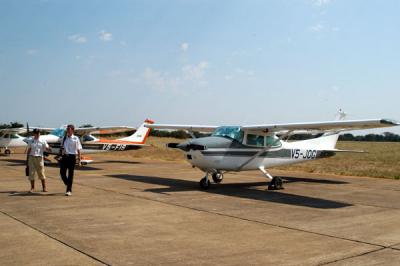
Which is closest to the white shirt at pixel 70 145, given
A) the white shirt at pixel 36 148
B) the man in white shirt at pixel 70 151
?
the man in white shirt at pixel 70 151

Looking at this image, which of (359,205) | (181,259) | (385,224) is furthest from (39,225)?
(359,205)

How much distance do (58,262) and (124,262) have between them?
77 centimetres

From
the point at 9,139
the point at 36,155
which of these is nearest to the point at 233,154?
the point at 36,155

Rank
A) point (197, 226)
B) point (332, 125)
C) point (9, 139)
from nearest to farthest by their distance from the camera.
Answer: point (197, 226), point (332, 125), point (9, 139)

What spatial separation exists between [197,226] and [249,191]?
550 centimetres

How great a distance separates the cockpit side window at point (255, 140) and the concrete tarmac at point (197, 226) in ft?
5.14

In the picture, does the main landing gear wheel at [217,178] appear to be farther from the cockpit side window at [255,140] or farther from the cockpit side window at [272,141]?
the cockpit side window at [272,141]

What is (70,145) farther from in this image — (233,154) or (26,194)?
(233,154)

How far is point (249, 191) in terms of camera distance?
12539mm

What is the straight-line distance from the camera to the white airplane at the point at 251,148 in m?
12.3

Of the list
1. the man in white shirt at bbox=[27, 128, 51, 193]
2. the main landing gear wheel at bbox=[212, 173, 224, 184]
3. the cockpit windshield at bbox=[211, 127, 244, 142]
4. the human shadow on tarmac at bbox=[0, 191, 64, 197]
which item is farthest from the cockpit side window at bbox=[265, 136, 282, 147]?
the man in white shirt at bbox=[27, 128, 51, 193]

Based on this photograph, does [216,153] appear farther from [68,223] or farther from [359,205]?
[68,223]

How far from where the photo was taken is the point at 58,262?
16.4 ft

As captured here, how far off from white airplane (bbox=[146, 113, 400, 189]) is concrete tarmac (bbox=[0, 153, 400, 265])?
842 mm
